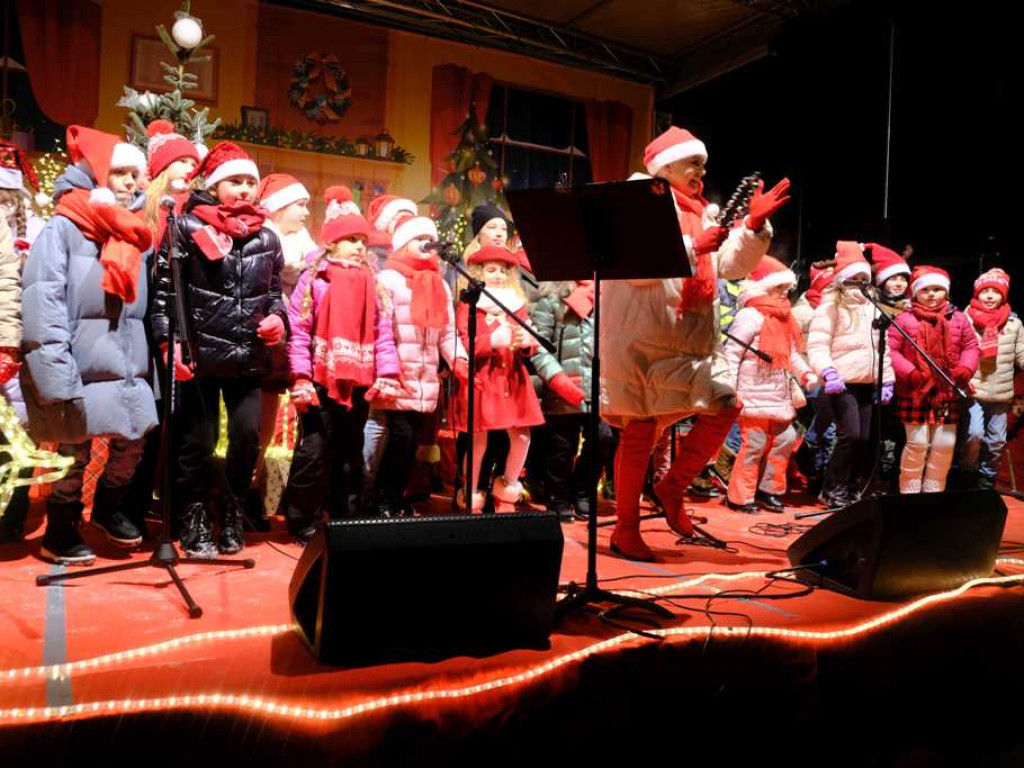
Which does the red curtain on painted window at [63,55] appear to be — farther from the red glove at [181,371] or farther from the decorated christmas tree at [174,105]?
the red glove at [181,371]

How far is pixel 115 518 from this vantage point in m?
3.80

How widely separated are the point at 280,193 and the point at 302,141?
4.17 metres

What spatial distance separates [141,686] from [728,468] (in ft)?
18.4

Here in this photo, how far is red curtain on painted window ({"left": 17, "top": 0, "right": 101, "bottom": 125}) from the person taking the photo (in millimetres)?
7594

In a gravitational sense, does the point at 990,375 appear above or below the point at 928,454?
above

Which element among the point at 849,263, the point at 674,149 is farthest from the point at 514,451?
the point at 849,263

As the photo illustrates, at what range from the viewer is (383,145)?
364 inches

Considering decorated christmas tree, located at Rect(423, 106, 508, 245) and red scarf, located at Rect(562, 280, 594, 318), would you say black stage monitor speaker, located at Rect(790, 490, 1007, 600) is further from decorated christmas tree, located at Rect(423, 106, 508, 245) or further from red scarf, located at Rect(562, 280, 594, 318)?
decorated christmas tree, located at Rect(423, 106, 508, 245)

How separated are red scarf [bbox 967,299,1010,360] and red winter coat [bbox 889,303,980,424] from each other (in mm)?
559

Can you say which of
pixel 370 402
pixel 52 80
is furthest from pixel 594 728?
pixel 52 80

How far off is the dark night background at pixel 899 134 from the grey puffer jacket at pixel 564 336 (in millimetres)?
4074

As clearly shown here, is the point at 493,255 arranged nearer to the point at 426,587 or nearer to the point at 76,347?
the point at 76,347

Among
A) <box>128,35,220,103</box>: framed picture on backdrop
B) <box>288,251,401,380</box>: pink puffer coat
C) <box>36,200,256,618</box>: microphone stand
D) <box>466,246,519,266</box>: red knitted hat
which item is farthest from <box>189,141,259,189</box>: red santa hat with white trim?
<box>128,35,220,103</box>: framed picture on backdrop

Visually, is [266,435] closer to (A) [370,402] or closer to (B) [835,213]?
(A) [370,402]
